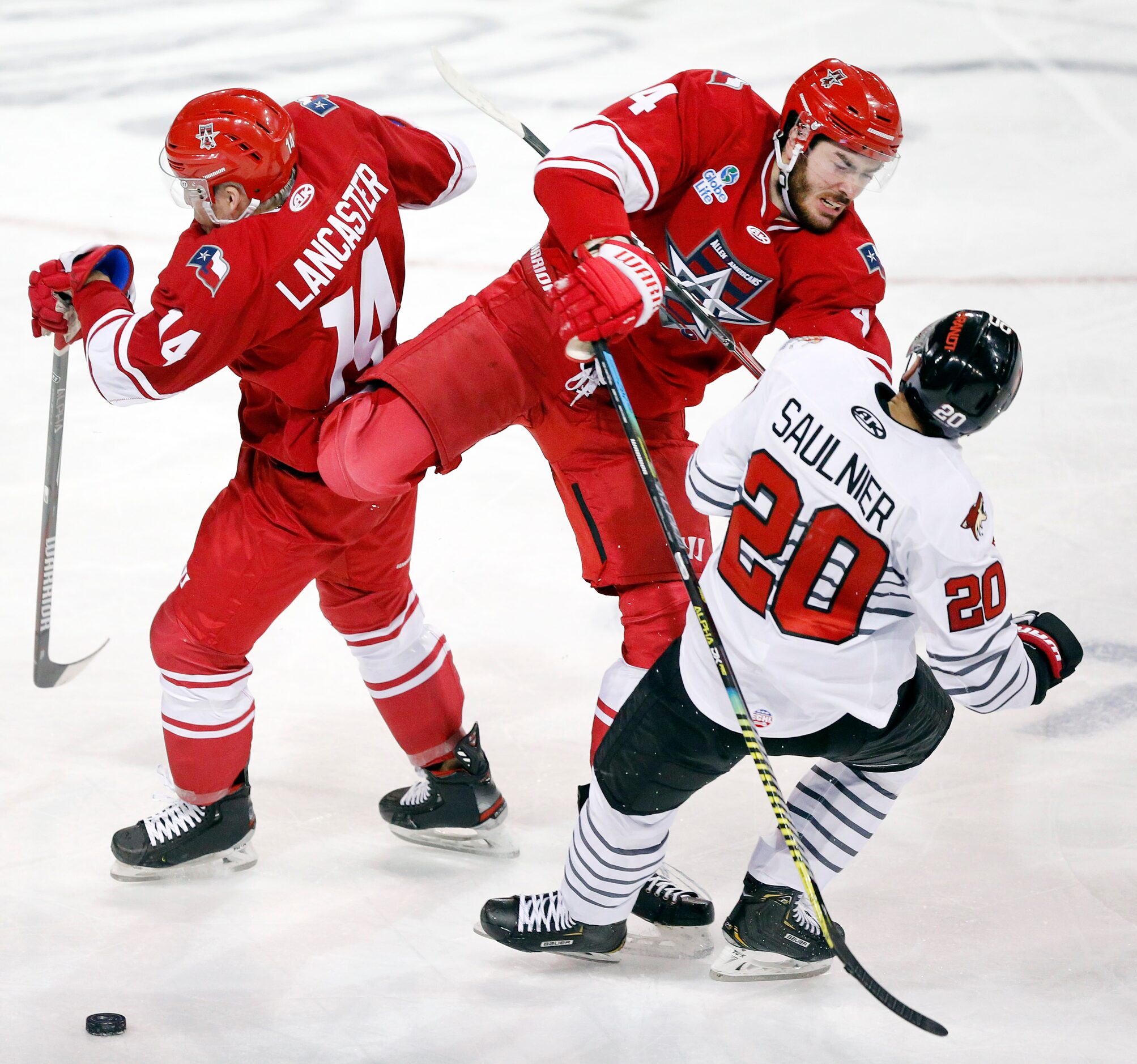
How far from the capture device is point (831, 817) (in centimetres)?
Result: 227

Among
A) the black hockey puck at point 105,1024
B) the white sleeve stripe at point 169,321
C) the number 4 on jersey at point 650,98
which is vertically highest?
the number 4 on jersey at point 650,98

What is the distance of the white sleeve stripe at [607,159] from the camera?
7.61 ft

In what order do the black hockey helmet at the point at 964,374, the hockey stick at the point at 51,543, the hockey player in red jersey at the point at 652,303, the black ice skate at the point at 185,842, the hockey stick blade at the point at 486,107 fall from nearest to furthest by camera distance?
the black hockey helmet at the point at 964,374 < the hockey player in red jersey at the point at 652,303 < the black ice skate at the point at 185,842 < the hockey stick at the point at 51,543 < the hockey stick blade at the point at 486,107

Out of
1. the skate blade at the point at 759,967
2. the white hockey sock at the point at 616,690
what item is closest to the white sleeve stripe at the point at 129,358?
the white hockey sock at the point at 616,690

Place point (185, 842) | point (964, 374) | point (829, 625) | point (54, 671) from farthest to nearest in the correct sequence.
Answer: point (54, 671), point (185, 842), point (829, 625), point (964, 374)

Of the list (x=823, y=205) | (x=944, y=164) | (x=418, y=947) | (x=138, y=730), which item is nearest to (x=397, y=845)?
(x=418, y=947)

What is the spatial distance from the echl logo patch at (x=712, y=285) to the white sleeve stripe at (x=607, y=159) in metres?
0.13

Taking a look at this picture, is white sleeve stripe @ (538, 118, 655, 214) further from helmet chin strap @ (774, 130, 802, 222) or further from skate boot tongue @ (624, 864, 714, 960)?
skate boot tongue @ (624, 864, 714, 960)

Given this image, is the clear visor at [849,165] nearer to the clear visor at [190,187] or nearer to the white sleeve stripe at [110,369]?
the clear visor at [190,187]

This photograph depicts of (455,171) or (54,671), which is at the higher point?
(455,171)

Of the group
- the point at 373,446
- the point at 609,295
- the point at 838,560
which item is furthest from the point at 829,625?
the point at 373,446

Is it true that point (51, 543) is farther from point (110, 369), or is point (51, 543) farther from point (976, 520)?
point (976, 520)

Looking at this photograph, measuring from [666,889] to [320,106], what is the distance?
150 centimetres

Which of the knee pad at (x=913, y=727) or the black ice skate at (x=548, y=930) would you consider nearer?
the knee pad at (x=913, y=727)
